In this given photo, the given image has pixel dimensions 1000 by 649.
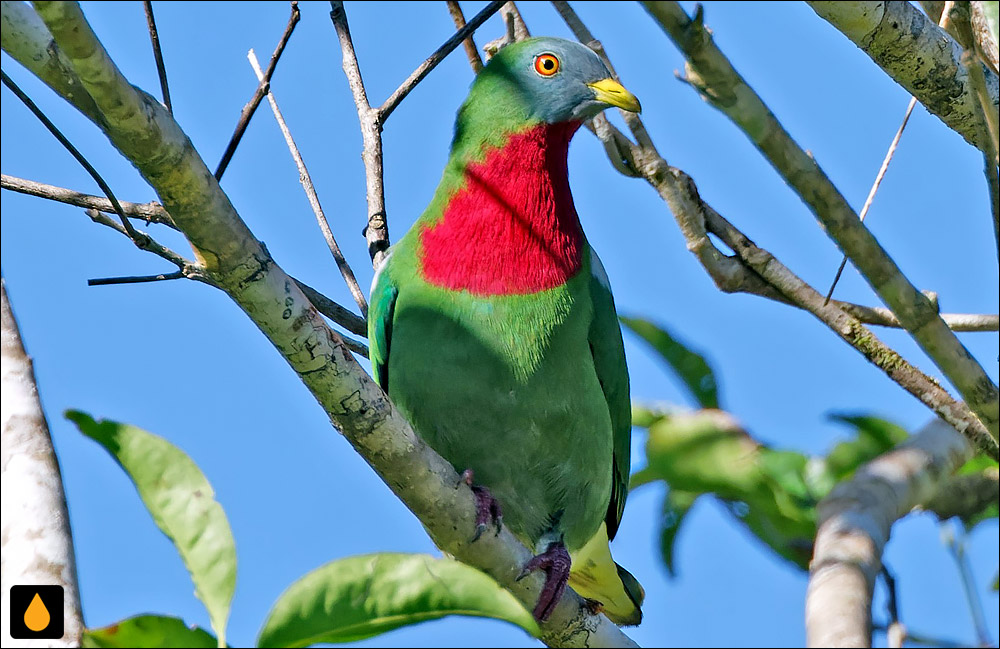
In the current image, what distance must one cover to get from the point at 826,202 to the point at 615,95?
5.03ft

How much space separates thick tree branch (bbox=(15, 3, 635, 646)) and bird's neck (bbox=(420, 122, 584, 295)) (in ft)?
3.12

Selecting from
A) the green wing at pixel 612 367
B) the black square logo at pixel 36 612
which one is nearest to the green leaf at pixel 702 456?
the green wing at pixel 612 367

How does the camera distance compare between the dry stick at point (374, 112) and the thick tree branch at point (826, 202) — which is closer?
the thick tree branch at point (826, 202)

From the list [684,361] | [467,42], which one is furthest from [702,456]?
[467,42]

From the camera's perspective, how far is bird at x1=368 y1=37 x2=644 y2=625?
3.44 m

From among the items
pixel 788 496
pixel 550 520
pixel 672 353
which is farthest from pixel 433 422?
pixel 788 496

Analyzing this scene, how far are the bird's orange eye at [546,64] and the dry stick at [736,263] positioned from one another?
331 millimetres

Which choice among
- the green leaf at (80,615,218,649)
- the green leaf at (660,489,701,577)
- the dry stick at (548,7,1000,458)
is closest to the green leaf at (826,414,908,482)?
the dry stick at (548,7,1000,458)

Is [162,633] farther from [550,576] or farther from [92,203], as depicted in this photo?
[550,576]

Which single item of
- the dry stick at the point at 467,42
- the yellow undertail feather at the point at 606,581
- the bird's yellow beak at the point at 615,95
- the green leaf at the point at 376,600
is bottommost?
the green leaf at the point at 376,600

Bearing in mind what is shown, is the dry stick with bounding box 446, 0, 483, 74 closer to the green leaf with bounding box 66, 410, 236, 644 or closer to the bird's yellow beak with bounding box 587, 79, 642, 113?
the bird's yellow beak with bounding box 587, 79, 642, 113

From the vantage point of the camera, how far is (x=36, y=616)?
1.85 metres

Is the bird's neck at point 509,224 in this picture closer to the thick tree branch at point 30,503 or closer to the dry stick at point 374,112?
the dry stick at point 374,112

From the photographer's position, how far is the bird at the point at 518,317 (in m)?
3.44
